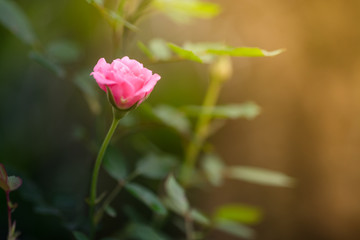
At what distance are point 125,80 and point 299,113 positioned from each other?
104cm

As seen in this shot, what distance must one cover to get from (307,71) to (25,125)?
102 centimetres

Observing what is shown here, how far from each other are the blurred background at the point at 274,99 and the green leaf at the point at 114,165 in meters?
0.50

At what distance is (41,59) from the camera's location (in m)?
0.60

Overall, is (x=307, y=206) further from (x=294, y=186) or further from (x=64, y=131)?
(x=64, y=131)

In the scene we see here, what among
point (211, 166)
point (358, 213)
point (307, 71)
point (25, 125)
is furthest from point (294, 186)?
point (25, 125)

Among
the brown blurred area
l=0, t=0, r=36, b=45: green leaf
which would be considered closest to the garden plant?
l=0, t=0, r=36, b=45: green leaf

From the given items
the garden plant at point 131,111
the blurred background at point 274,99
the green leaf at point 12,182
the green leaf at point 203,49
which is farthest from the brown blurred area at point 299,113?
the green leaf at point 12,182

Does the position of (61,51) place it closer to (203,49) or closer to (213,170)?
(203,49)

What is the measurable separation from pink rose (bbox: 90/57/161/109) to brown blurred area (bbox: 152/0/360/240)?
89cm

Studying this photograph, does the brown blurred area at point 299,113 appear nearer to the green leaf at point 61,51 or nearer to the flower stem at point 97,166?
the green leaf at point 61,51

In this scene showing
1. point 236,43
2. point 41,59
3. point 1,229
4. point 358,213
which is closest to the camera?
point 41,59

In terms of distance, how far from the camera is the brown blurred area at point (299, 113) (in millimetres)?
1304

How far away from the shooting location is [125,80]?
1.49ft

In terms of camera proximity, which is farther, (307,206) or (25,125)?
(307,206)
